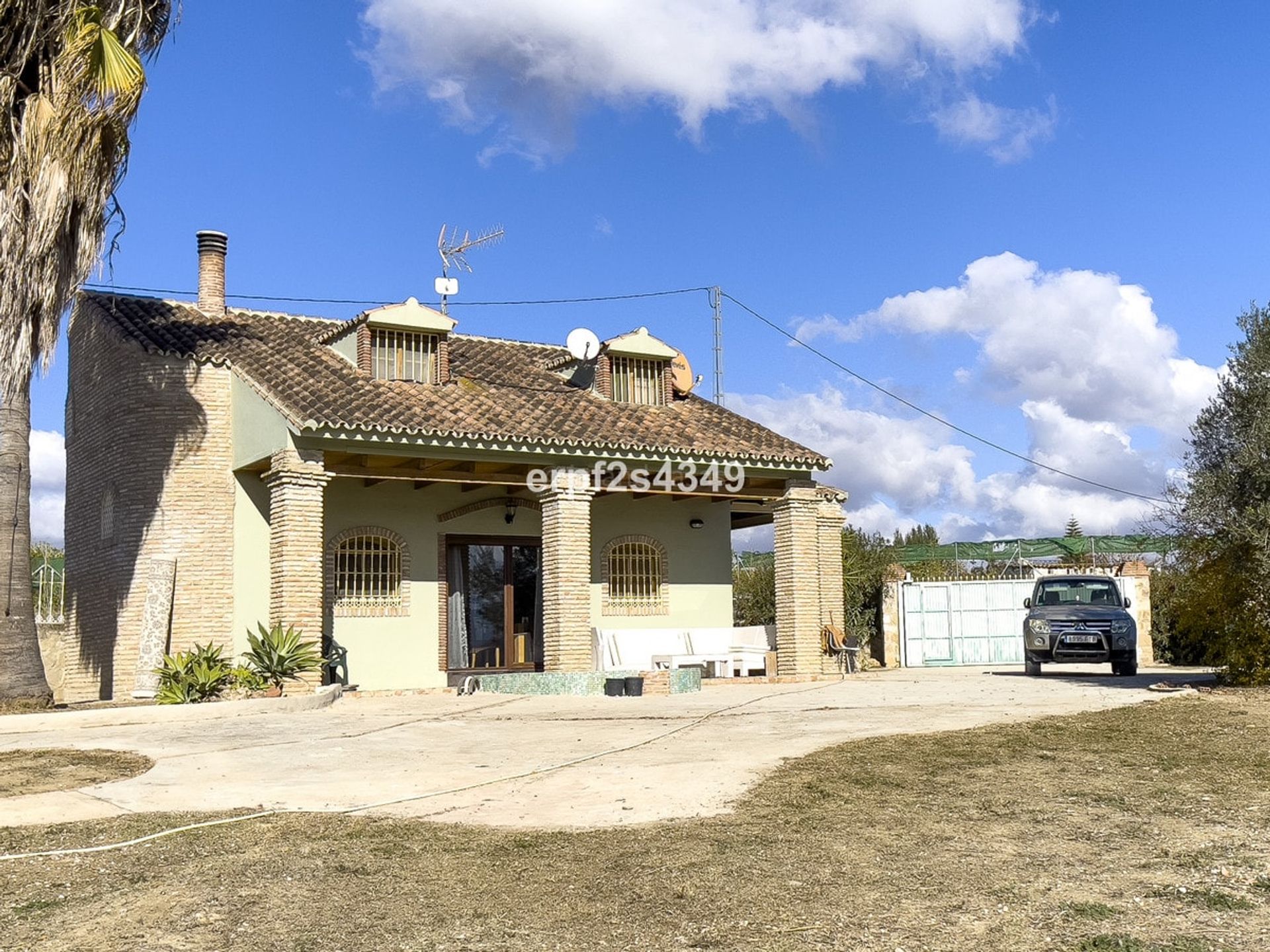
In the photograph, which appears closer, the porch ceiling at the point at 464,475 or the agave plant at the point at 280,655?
the agave plant at the point at 280,655

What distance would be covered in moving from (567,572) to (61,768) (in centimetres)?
912

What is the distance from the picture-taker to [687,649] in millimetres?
20250

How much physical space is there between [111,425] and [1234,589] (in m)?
15.7

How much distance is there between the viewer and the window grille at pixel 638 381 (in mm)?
21609

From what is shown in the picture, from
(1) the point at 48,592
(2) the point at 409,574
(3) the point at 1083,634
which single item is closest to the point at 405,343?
(2) the point at 409,574

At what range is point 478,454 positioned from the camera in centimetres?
1750

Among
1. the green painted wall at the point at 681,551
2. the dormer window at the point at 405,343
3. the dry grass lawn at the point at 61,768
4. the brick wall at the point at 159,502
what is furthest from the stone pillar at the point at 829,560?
the dry grass lawn at the point at 61,768

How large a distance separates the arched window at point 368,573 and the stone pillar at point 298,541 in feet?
7.76

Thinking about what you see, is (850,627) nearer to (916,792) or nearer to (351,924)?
(916,792)

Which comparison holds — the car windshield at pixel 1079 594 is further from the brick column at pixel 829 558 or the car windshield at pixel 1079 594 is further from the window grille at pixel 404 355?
the window grille at pixel 404 355

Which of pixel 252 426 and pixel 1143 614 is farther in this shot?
pixel 1143 614

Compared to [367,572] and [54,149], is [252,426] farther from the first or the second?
[54,149]

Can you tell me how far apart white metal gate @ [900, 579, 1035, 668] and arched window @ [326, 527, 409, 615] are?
466 inches

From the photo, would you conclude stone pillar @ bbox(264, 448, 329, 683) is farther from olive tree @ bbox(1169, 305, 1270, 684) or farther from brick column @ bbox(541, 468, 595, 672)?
olive tree @ bbox(1169, 305, 1270, 684)
